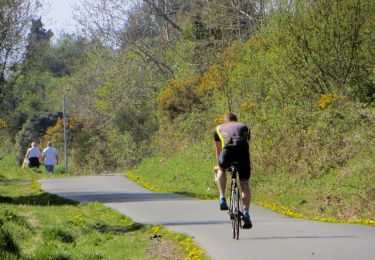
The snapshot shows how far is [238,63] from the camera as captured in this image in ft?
106

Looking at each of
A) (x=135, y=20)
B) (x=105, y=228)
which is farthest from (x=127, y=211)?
(x=135, y=20)

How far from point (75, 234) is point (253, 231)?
3059 mm

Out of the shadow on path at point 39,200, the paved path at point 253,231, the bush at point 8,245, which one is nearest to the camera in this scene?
the paved path at point 253,231

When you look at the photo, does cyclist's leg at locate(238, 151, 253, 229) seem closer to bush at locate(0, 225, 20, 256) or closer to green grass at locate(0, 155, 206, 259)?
green grass at locate(0, 155, 206, 259)

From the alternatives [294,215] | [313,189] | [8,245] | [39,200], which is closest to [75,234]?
[8,245]

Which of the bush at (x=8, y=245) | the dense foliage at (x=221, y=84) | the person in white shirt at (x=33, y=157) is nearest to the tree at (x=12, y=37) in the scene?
the dense foliage at (x=221, y=84)

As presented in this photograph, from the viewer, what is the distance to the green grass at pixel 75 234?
12328 mm

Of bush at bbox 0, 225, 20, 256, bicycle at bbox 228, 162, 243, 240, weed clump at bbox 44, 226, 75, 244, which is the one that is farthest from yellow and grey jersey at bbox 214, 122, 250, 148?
bush at bbox 0, 225, 20, 256

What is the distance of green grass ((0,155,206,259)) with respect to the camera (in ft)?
40.4

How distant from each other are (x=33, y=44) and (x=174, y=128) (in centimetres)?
754

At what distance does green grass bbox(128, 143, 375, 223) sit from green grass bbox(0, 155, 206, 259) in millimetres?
3926

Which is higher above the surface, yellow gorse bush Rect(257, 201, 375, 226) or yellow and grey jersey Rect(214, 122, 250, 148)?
yellow and grey jersey Rect(214, 122, 250, 148)

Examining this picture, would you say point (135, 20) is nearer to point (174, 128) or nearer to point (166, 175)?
point (174, 128)

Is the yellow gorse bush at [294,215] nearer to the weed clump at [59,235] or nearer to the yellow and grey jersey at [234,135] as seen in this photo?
the yellow and grey jersey at [234,135]
